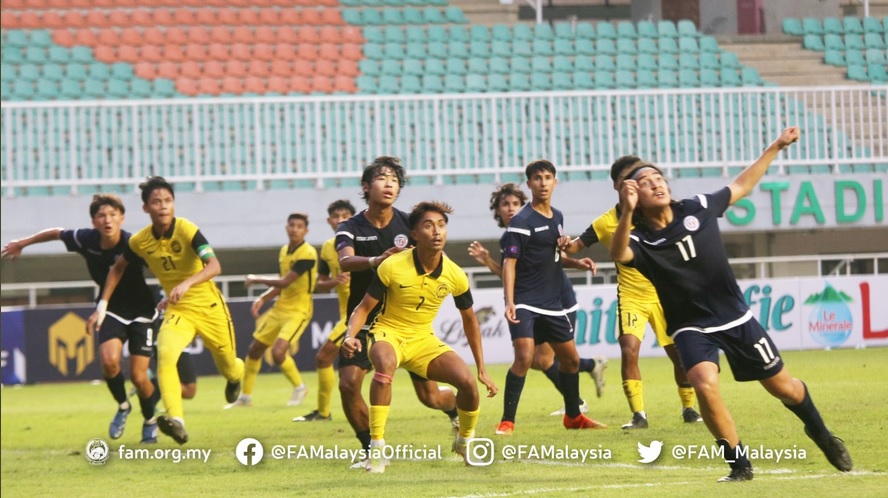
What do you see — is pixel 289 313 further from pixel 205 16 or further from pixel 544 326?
pixel 205 16

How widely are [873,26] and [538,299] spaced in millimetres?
5319

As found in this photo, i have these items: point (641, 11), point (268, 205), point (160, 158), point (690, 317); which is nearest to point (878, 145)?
point (641, 11)

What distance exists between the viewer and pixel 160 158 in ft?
70.7

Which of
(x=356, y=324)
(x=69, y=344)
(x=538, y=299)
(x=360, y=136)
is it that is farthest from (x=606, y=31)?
(x=356, y=324)

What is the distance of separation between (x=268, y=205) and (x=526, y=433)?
11466 mm

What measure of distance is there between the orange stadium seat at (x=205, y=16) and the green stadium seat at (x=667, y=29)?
879 centimetres

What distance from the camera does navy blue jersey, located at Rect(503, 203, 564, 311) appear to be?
33.9 ft

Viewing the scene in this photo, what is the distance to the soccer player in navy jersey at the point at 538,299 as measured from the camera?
401 inches

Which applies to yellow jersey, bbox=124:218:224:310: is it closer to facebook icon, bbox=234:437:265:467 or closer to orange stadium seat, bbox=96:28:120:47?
facebook icon, bbox=234:437:265:467

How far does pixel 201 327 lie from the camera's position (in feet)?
34.2

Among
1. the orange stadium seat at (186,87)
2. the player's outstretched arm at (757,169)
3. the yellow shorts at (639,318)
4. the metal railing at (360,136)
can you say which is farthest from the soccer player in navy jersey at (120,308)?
the orange stadium seat at (186,87)

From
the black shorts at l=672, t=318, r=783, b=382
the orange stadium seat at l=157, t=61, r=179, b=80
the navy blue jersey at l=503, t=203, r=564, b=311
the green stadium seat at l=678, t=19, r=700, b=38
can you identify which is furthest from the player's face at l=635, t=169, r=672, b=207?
the orange stadium seat at l=157, t=61, r=179, b=80

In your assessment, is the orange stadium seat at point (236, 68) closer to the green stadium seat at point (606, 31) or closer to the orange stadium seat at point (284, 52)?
the orange stadium seat at point (284, 52)

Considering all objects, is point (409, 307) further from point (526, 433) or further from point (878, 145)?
point (878, 145)
